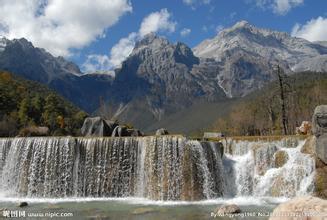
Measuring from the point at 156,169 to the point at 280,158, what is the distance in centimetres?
922

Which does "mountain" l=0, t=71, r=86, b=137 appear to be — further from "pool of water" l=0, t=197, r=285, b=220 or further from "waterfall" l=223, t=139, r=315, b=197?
"waterfall" l=223, t=139, r=315, b=197

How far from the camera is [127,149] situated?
1277 inches

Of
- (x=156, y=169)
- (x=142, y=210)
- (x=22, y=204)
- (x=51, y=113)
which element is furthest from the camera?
(x=51, y=113)

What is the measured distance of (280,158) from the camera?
31875 mm

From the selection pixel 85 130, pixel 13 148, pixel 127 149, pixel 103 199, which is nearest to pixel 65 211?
pixel 103 199

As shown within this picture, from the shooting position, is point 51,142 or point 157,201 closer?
point 157,201

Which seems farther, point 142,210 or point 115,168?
point 115,168

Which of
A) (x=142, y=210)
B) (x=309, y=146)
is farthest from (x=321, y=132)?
(x=142, y=210)

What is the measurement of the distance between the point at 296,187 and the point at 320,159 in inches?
110

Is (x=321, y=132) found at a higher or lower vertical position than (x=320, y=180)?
higher

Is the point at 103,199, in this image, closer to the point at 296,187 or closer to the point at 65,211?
the point at 65,211

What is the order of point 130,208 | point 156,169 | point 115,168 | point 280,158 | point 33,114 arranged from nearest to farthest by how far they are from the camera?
point 130,208, point 156,169, point 280,158, point 115,168, point 33,114

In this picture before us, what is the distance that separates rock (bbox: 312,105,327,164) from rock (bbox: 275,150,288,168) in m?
3.08

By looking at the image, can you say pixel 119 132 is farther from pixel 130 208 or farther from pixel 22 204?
pixel 130 208
